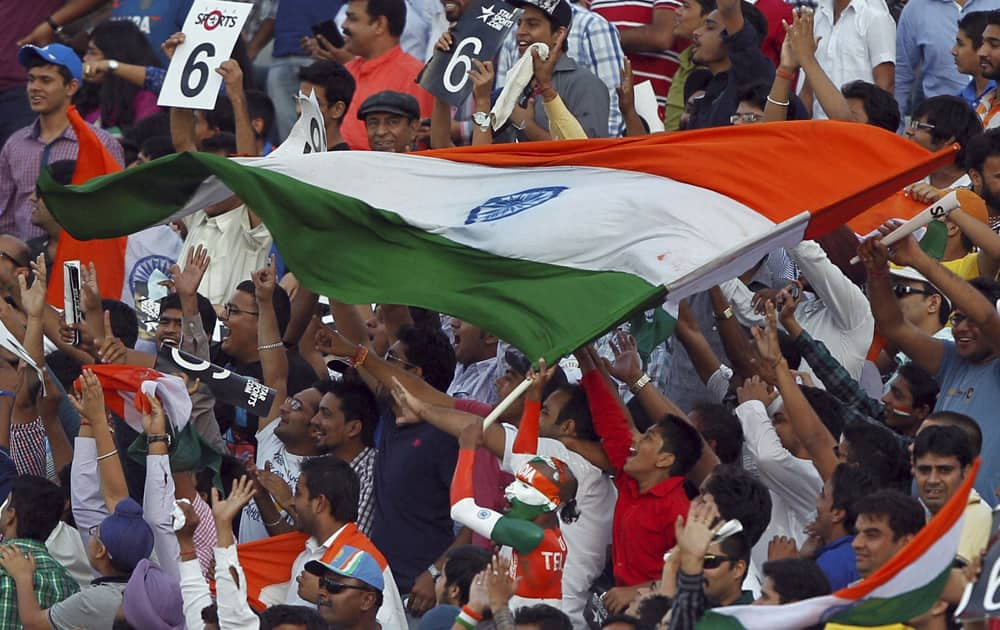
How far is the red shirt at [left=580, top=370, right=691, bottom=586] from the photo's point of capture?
8477mm

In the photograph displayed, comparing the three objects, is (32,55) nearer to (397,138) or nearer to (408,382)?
(397,138)

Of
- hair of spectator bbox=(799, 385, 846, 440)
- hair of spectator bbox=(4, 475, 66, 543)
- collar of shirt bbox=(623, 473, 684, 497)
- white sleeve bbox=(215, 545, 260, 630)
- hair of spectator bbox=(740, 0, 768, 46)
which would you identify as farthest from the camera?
hair of spectator bbox=(740, 0, 768, 46)

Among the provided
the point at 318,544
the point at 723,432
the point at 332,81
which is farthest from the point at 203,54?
the point at 723,432

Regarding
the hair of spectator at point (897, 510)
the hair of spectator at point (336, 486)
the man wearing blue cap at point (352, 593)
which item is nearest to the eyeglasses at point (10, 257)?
the hair of spectator at point (336, 486)

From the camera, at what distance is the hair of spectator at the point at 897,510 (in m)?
7.37

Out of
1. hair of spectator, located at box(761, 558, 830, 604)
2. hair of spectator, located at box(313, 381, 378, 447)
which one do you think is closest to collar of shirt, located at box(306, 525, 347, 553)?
hair of spectator, located at box(313, 381, 378, 447)

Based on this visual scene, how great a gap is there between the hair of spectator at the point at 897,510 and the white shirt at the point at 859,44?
5.38 meters

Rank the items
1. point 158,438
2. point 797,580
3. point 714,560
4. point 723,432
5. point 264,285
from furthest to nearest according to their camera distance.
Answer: point 264,285 < point 723,432 < point 158,438 < point 714,560 < point 797,580

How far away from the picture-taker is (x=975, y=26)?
462 inches

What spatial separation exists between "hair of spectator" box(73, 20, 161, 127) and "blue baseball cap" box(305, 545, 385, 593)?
6.06 meters

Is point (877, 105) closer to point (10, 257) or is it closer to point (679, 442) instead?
point (679, 442)

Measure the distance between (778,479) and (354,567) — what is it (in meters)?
1.80

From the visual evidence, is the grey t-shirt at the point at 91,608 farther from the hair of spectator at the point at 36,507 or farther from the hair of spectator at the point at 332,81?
the hair of spectator at the point at 332,81

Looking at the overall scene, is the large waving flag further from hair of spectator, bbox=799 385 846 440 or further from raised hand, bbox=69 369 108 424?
hair of spectator, bbox=799 385 846 440
